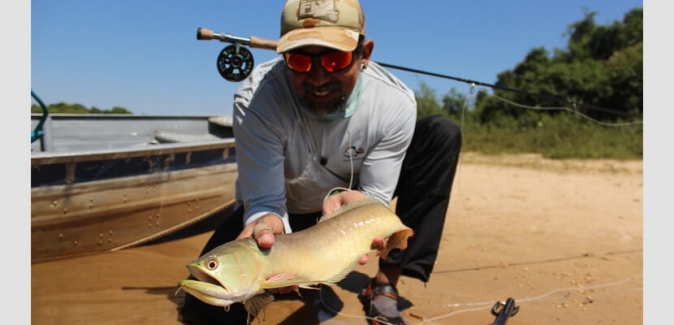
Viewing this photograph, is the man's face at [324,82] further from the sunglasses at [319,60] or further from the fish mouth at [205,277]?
the fish mouth at [205,277]

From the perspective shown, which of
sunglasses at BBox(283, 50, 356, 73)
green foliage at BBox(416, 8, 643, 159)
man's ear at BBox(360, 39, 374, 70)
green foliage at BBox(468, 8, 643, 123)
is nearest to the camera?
sunglasses at BBox(283, 50, 356, 73)

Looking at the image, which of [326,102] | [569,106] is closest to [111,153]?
[326,102]

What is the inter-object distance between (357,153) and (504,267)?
1798 mm

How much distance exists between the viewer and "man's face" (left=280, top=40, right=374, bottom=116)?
2409 mm

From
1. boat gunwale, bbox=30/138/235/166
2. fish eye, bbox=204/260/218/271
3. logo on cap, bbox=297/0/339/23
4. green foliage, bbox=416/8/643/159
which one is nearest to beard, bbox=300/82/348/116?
logo on cap, bbox=297/0/339/23

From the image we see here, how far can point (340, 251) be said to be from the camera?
2.02 metres

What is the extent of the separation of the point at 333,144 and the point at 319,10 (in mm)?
767

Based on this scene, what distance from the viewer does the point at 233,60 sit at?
3.40 meters

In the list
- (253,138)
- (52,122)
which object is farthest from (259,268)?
(52,122)

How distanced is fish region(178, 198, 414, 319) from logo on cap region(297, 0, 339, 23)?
0.86 meters

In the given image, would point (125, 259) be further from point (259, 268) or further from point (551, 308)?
point (551, 308)

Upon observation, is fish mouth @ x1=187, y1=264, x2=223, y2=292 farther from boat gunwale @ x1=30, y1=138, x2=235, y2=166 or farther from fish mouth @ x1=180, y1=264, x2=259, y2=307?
boat gunwale @ x1=30, y1=138, x2=235, y2=166

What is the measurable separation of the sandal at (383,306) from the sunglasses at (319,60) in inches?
53.9

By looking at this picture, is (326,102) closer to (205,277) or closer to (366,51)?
(366,51)
